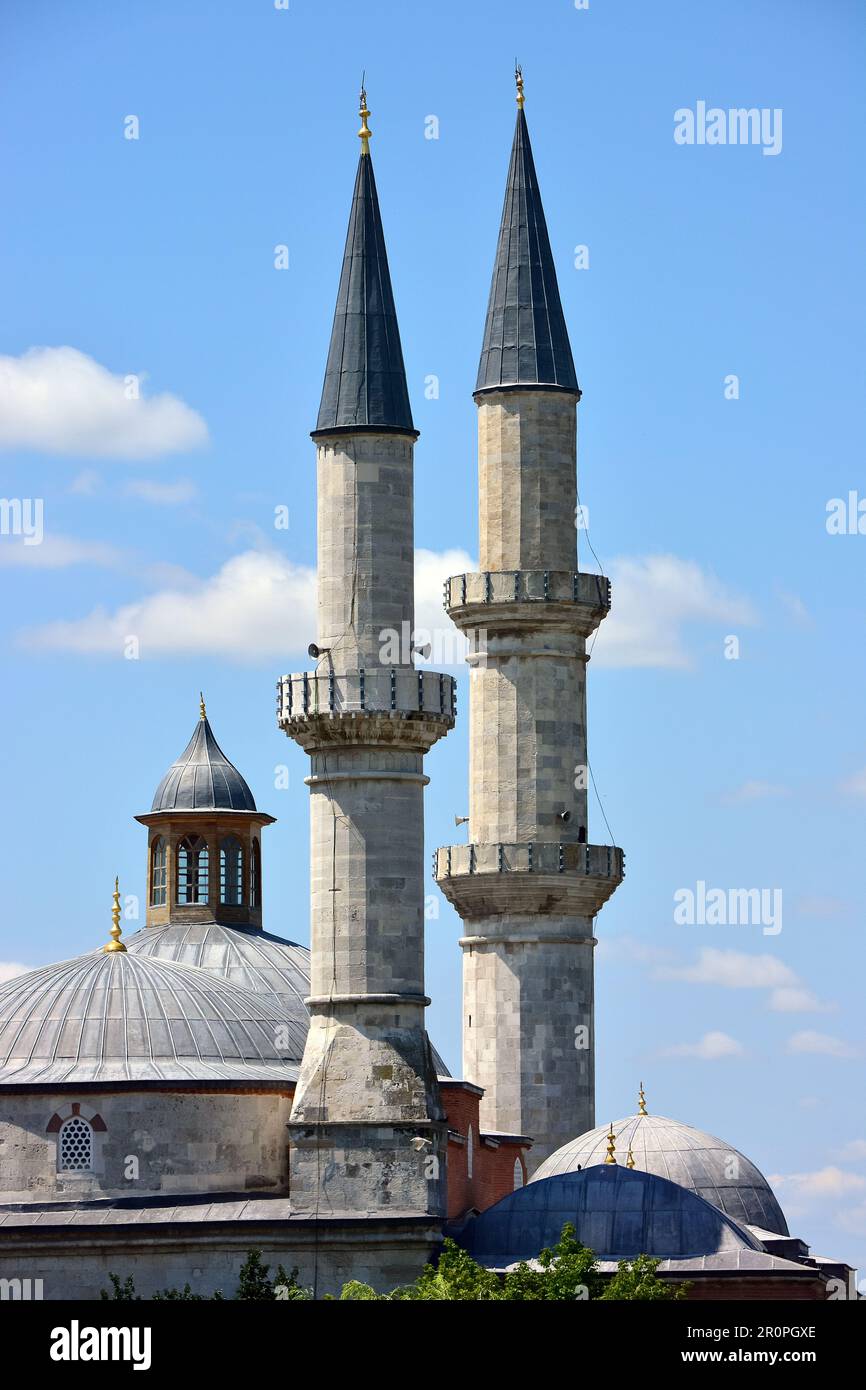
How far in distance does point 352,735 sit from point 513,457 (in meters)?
12.1

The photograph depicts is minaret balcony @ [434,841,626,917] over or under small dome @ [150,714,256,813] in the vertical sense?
under

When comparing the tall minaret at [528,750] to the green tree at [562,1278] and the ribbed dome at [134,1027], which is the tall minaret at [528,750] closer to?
the ribbed dome at [134,1027]

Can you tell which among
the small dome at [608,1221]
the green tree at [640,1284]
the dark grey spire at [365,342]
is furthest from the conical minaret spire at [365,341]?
the green tree at [640,1284]

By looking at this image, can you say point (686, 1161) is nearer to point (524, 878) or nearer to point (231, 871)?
point (524, 878)

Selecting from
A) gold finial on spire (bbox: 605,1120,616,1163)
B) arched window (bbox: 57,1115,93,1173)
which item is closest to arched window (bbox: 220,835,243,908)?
gold finial on spire (bbox: 605,1120,616,1163)

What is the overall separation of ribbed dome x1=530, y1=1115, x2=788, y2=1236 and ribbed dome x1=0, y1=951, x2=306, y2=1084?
18.4ft

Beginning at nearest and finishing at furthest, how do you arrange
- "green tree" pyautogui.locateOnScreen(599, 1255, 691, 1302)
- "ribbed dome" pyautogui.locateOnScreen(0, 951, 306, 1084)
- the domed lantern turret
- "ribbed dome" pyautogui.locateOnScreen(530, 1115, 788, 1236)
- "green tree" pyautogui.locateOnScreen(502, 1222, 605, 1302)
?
"green tree" pyautogui.locateOnScreen(599, 1255, 691, 1302), "green tree" pyautogui.locateOnScreen(502, 1222, 605, 1302), "ribbed dome" pyautogui.locateOnScreen(0, 951, 306, 1084), "ribbed dome" pyautogui.locateOnScreen(530, 1115, 788, 1236), the domed lantern turret

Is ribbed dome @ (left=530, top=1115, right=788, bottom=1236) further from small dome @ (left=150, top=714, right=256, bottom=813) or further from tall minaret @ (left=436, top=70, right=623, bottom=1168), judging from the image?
small dome @ (left=150, top=714, right=256, bottom=813)

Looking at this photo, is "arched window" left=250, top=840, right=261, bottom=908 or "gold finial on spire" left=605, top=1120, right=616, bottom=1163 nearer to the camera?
"gold finial on spire" left=605, top=1120, right=616, bottom=1163

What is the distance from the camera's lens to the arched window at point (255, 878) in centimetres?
7288

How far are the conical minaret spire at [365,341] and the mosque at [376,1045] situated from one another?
5 centimetres

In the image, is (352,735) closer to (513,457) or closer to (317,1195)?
(317,1195)

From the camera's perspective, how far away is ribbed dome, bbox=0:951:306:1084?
58500mm
